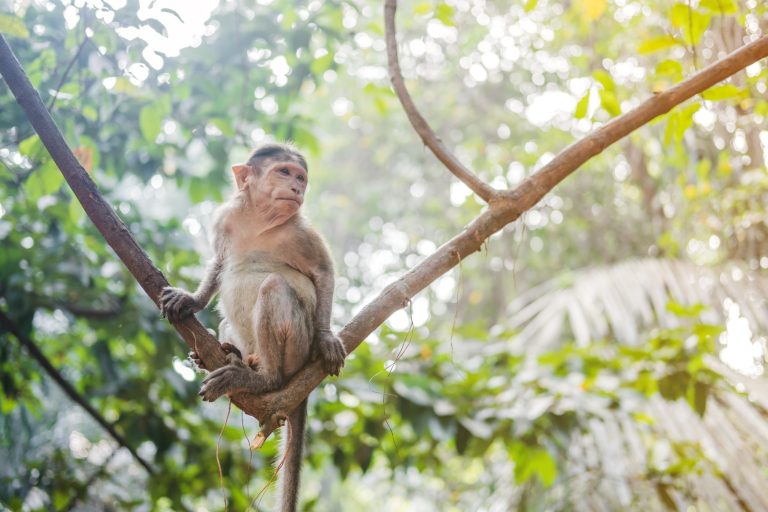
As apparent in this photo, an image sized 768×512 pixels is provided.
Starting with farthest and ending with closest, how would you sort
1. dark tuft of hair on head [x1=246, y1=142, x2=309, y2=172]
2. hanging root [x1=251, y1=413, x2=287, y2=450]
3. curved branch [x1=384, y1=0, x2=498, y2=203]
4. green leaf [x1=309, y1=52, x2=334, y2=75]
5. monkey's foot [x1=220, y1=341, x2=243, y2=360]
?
green leaf [x1=309, y1=52, x2=334, y2=75] < dark tuft of hair on head [x1=246, y1=142, x2=309, y2=172] < monkey's foot [x1=220, y1=341, x2=243, y2=360] < curved branch [x1=384, y1=0, x2=498, y2=203] < hanging root [x1=251, y1=413, x2=287, y2=450]

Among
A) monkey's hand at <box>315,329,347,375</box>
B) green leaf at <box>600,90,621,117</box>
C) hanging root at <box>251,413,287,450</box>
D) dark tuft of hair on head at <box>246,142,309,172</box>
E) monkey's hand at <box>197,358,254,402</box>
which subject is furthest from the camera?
dark tuft of hair on head at <box>246,142,309,172</box>

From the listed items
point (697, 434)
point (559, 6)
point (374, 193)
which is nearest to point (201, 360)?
point (697, 434)

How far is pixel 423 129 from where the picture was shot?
132 inches

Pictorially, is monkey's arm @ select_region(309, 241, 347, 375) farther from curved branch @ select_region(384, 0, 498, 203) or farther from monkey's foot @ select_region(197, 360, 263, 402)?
curved branch @ select_region(384, 0, 498, 203)

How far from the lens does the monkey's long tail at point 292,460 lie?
3.39 metres

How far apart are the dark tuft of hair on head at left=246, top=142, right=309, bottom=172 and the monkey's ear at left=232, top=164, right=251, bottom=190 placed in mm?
38

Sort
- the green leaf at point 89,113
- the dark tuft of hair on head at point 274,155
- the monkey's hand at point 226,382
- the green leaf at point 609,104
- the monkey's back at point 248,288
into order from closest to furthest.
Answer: the monkey's hand at point 226,382
the green leaf at point 609,104
the monkey's back at point 248,288
the dark tuft of hair on head at point 274,155
the green leaf at point 89,113

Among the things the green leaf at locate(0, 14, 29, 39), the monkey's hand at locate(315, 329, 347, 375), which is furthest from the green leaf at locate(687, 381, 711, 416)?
the green leaf at locate(0, 14, 29, 39)

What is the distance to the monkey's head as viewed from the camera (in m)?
3.75

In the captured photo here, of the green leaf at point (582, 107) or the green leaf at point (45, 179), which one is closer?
the green leaf at point (582, 107)

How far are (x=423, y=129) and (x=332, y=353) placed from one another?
3.81 feet

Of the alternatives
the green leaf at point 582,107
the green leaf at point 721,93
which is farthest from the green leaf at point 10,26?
the green leaf at point 721,93

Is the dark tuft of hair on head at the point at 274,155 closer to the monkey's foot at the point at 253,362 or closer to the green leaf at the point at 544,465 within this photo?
the monkey's foot at the point at 253,362

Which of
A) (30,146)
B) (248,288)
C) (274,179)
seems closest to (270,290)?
(248,288)
